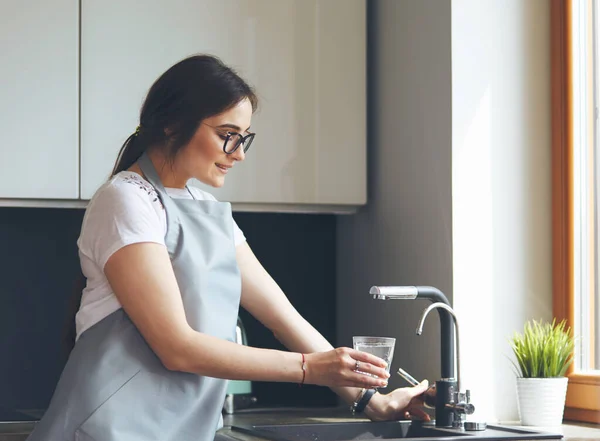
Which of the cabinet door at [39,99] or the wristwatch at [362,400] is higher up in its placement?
the cabinet door at [39,99]

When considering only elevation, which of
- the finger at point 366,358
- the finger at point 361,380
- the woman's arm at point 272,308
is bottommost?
the finger at point 361,380

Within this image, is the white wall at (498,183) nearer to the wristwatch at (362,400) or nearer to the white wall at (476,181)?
the white wall at (476,181)

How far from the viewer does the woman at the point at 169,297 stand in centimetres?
150

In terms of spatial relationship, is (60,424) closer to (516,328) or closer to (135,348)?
(135,348)

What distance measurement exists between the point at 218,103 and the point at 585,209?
96 cm

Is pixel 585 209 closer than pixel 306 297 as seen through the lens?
Yes

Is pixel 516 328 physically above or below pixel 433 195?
below

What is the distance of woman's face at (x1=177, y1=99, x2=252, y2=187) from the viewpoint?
168 centimetres

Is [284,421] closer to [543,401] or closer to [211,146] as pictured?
[543,401]

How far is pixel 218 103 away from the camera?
167 centimetres

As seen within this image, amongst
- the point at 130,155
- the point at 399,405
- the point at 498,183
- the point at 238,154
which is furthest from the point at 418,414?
the point at 130,155

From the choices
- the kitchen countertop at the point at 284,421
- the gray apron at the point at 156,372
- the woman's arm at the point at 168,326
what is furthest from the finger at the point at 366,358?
the kitchen countertop at the point at 284,421

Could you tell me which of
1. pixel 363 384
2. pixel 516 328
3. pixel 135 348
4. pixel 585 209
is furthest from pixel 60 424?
pixel 585 209

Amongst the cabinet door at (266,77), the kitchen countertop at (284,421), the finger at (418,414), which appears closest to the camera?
the kitchen countertop at (284,421)
